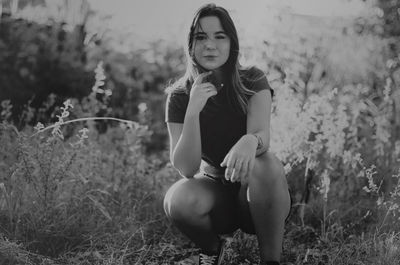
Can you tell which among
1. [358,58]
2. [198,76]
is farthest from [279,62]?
[198,76]

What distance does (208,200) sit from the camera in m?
2.33

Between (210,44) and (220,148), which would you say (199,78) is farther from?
(220,148)

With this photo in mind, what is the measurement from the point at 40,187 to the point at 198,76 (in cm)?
95

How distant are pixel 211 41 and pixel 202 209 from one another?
0.68 m

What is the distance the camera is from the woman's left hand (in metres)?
2.04

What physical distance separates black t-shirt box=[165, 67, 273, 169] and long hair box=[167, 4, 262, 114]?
3cm

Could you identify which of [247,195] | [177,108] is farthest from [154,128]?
[247,195]

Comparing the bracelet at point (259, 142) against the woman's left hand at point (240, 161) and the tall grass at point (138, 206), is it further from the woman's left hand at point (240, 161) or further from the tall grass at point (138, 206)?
the tall grass at point (138, 206)

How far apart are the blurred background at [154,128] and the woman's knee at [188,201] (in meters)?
0.30

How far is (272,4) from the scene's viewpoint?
154 inches

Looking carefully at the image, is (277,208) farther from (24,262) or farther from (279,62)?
(279,62)

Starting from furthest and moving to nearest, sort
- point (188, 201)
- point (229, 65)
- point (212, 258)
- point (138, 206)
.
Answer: point (138, 206)
point (229, 65)
point (212, 258)
point (188, 201)

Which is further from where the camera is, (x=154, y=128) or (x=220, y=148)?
(x=154, y=128)

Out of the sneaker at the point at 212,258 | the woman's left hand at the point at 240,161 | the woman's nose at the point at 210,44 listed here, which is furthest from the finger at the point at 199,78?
the sneaker at the point at 212,258
